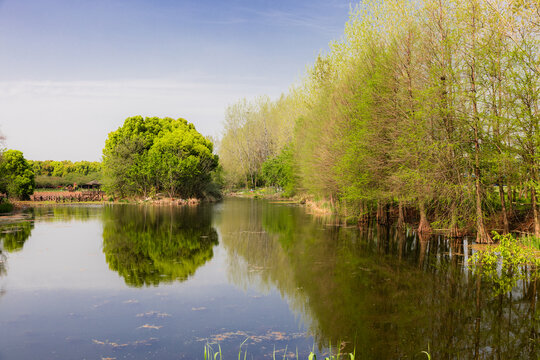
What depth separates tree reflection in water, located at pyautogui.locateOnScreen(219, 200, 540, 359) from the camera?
8984 millimetres

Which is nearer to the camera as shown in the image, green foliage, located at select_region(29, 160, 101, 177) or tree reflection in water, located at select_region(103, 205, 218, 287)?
tree reflection in water, located at select_region(103, 205, 218, 287)

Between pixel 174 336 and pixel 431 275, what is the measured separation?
9.31 m

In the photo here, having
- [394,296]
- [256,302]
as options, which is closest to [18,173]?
[256,302]

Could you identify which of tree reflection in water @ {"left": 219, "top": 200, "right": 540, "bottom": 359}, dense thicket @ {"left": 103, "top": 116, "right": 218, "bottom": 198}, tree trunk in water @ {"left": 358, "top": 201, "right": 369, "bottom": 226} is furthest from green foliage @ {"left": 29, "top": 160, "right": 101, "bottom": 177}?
tree reflection in water @ {"left": 219, "top": 200, "right": 540, "bottom": 359}

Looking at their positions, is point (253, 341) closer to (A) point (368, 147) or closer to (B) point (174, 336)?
(B) point (174, 336)

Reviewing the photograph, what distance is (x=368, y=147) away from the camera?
24219 mm

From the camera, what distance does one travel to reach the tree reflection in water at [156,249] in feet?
51.9

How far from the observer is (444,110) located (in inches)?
730

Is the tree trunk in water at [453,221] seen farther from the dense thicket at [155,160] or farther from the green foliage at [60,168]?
the green foliage at [60,168]

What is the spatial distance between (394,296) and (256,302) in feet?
12.8

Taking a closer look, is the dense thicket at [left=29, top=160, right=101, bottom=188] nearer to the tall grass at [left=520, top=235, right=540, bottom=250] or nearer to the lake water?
the lake water

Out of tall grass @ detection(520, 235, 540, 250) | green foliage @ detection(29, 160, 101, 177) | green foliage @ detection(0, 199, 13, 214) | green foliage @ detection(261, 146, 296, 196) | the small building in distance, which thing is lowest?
tall grass @ detection(520, 235, 540, 250)

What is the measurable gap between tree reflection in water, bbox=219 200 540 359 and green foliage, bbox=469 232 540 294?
1.68ft

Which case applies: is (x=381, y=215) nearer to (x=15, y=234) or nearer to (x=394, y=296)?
(x=394, y=296)
